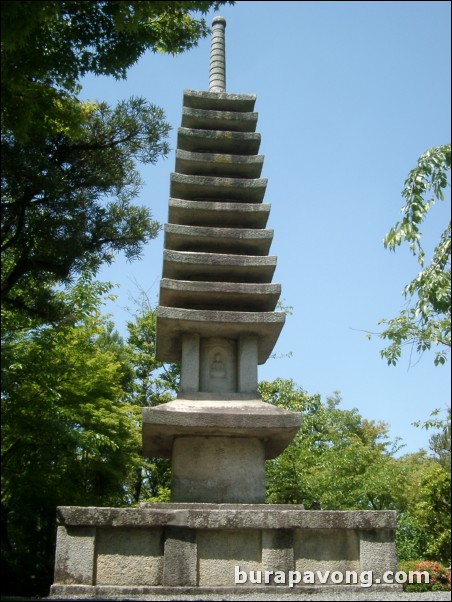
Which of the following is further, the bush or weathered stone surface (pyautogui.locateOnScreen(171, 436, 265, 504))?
the bush

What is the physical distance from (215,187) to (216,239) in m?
1.19

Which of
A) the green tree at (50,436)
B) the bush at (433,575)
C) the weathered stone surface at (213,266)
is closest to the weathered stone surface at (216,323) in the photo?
the weathered stone surface at (213,266)

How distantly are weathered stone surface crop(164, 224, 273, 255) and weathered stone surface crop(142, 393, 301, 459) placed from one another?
117 inches

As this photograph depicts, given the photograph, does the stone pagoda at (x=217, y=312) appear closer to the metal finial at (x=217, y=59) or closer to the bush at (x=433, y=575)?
the metal finial at (x=217, y=59)

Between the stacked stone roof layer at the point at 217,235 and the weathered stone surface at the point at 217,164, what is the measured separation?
19mm

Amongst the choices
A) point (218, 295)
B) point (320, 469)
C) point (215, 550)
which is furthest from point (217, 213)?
point (320, 469)

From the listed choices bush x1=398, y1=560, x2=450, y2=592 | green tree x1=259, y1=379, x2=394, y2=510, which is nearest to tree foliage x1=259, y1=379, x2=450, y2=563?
green tree x1=259, y1=379, x2=394, y2=510

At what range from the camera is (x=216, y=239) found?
38.3 ft

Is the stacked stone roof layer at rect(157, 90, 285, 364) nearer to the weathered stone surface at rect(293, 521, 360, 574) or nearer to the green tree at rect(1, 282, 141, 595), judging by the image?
the weathered stone surface at rect(293, 521, 360, 574)

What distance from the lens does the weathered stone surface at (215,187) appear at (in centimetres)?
1213

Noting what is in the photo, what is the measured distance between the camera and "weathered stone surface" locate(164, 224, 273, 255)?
1159 centimetres

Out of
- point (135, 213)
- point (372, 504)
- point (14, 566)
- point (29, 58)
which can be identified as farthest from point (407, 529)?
point (29, 58)

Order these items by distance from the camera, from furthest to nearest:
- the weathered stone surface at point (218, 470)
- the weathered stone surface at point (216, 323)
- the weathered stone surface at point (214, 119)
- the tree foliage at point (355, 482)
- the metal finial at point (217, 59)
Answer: the tree foliage at point (355, 482), the metal finial at point (217, 59), the weathered stone surface at point (214, 119), the weathered stone surface at point (216, 323), the weathered stone surface at point (218, 470)

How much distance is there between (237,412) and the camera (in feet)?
32.6
